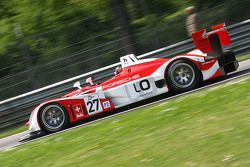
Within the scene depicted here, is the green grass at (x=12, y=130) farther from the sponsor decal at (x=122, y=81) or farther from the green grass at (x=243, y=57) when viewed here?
the green grass at (x=243, y=57)

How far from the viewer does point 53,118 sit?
10875mm

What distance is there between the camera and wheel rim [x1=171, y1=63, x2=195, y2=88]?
33.6ft

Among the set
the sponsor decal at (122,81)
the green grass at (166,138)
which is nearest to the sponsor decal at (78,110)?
the sponsor decal at (122,81)

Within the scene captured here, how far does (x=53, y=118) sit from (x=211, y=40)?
11.9 feet

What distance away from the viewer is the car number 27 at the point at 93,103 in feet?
34.9

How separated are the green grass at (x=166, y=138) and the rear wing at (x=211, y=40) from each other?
1.15 metres

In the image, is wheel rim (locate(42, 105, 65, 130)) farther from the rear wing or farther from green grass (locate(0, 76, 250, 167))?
the rear wing

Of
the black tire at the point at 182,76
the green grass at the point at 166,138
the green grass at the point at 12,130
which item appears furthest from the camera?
the green grass at the point at 12,130

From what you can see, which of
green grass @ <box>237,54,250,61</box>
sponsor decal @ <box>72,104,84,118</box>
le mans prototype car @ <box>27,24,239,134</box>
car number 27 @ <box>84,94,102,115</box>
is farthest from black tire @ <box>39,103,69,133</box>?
green grass @ <box>237,54,250,61</box>

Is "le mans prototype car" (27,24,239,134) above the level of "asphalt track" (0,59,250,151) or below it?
above

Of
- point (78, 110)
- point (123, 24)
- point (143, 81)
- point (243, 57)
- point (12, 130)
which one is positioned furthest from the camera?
point (123, 24)

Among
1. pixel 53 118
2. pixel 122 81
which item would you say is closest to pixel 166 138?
pixel 122 81

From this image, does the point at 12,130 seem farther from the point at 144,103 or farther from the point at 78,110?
Answer: the point at 144,103

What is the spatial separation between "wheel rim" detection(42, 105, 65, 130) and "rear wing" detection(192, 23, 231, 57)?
3.12m
